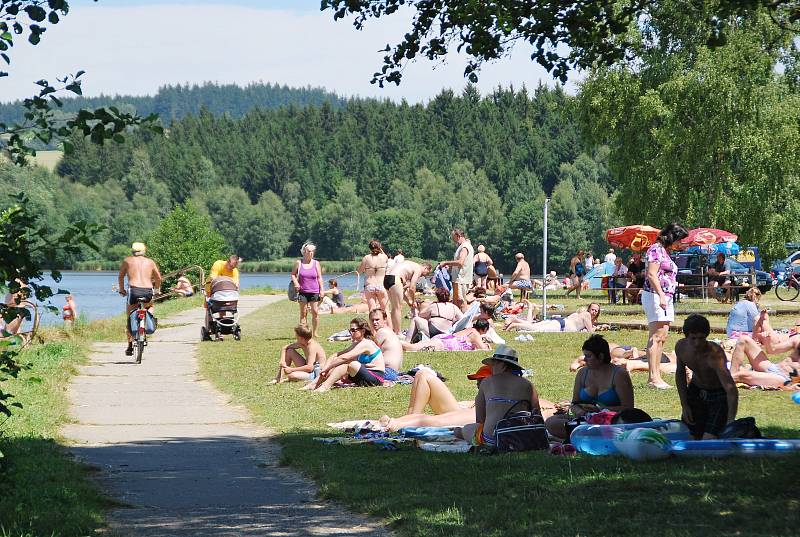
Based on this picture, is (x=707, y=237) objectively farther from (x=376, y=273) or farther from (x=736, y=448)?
(x=736, y=448)

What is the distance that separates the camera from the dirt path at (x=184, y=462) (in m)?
6.71

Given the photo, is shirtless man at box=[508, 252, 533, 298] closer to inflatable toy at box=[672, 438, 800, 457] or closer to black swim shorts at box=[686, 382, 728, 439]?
black swim shorts at box=[686, 382, 728, 439]

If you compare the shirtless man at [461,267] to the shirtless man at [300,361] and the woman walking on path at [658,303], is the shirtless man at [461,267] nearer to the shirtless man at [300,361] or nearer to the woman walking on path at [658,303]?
the shirtless man at [300,361]

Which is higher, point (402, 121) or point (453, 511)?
point (402, 121)

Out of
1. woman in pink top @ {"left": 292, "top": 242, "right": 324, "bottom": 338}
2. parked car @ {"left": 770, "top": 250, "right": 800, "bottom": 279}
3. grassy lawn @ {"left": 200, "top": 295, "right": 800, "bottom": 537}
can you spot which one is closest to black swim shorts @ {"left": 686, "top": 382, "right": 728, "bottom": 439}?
grassy lawn @ {"left": 200, "top": 295, "right": 800, "bottom": 537}

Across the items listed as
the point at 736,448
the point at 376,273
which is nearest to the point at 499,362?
the point at 736,448

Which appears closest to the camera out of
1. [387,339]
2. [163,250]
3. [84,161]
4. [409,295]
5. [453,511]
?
[453,511]

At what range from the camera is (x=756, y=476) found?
6.85 m

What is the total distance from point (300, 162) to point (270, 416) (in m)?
154

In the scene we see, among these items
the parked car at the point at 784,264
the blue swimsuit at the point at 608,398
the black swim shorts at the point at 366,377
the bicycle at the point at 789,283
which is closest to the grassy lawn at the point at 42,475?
the black swim shorts at the point at 366,377

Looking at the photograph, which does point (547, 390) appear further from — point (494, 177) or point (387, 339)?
point (494, 177)

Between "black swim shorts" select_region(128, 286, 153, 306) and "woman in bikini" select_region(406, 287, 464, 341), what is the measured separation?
164 inches

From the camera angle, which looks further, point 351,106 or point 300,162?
point 351,106

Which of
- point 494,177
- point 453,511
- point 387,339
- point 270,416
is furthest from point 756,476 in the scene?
point 494,177
